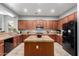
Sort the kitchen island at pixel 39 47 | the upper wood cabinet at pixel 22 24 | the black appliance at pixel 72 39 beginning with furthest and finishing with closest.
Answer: the upper wood cabinet at pixel 22 24 → the black appliance at pixel 72 39 → the kitchen island at pixel 39 47

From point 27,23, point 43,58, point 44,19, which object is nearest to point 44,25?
point 44,19

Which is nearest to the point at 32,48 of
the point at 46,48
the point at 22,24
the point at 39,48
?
the point at 39,48

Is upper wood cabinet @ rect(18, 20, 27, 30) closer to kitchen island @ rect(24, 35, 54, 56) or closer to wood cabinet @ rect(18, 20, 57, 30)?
wood cabinet @ rect(18, 20, 57, 30)

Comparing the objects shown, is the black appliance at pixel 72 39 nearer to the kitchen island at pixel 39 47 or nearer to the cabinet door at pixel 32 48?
the kitchen island at pixel 39 47

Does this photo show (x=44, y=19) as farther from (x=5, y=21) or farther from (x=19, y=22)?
(x=5, y=21)

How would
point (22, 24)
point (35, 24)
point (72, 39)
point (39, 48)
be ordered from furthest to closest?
point (35, 24) → point (22, 24) → point (72, 39) → point (39, 48)

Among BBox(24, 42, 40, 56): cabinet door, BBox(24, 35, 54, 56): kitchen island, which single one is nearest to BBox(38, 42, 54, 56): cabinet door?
BBox(24, 35, 54, 56): kitchen island

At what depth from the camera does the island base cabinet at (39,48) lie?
13.4 feet

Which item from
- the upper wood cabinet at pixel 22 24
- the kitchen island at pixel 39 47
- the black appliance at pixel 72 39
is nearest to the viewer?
the kitchen island at pixel 39 47

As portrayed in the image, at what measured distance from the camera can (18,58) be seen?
1653 mm

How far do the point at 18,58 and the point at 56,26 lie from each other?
9348mm

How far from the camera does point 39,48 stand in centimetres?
409

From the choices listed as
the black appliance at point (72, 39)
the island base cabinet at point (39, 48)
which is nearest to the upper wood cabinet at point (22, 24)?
the black appliance at point (72, 39)

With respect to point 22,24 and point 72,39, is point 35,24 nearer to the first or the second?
point 22,24
